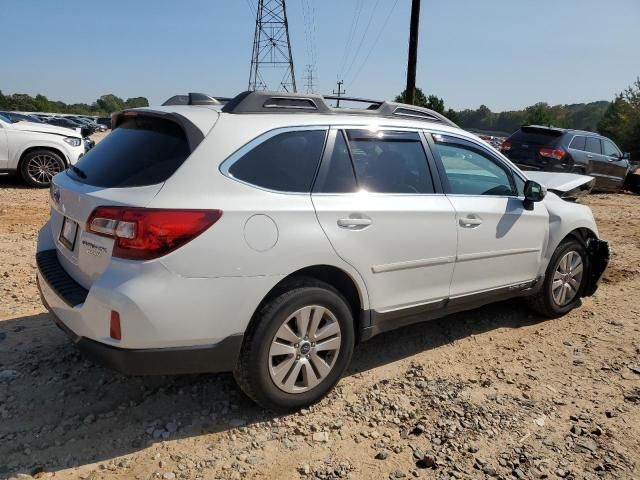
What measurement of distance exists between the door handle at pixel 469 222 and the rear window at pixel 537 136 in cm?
968

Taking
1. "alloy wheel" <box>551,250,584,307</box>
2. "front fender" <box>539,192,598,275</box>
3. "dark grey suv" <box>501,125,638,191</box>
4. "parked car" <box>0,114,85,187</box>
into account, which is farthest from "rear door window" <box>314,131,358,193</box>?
"dark grey suv" <box>501,125,638,191</box>

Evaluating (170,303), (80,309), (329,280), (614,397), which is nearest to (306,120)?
(329,280)

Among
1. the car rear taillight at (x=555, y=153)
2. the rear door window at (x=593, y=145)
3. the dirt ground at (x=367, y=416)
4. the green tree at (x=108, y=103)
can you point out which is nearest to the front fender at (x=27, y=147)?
the dirt ground at (x=367, y=416)

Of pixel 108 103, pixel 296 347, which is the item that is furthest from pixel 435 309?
pixel 108 103

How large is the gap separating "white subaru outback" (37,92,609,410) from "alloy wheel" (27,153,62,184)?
750cm

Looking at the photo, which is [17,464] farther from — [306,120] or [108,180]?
[306,120]

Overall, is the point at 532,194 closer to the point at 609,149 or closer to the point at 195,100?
the point at 195,100

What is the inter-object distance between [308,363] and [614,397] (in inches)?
82.3

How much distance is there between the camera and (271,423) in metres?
2.96

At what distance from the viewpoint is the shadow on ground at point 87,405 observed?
8.73ft

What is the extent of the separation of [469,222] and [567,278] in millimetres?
1657

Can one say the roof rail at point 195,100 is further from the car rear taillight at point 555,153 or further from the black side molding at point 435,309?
the car rear taillight at point 555,153

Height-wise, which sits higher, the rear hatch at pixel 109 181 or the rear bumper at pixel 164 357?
the rear hatch at pixel 109 181

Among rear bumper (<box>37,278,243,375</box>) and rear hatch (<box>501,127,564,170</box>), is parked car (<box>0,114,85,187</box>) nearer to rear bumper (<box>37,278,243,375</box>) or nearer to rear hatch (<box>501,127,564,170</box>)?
rear bumper (<box>37,278,243,375</box>)
